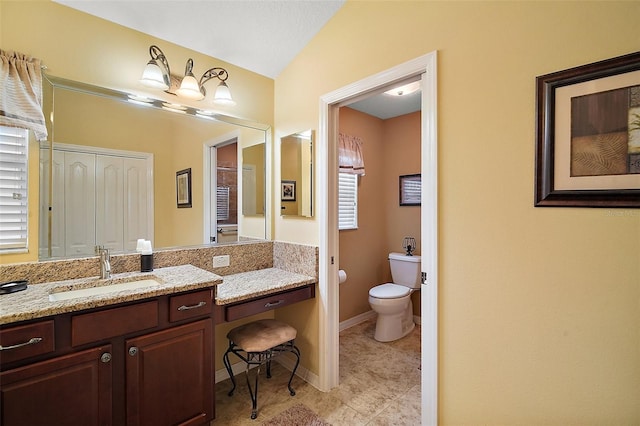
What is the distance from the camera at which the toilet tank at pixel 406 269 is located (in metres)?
3.16

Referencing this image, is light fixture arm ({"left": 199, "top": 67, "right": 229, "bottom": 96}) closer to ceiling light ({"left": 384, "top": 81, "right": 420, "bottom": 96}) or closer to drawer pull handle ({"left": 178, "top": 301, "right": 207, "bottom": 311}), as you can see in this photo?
ceiling light ({"left": 384, "top": 81, "right": 420, "bottom": 96})

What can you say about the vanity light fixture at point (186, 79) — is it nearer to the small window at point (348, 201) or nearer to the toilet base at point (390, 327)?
the small window at point (348, 201)

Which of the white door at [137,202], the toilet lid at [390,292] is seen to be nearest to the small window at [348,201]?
the toilet lid at [390,292]

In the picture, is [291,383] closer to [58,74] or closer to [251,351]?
[251,351]

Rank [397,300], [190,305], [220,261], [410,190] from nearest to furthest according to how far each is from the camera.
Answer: [190,305], [220,261], [397,300], [410,190]

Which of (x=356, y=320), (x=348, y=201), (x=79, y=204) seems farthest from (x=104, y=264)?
(x=356, y=320)

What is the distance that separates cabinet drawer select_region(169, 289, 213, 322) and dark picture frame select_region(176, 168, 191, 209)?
0.79 metres

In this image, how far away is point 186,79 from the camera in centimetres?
202

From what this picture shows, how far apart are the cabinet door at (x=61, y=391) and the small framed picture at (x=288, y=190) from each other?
59.0 inches

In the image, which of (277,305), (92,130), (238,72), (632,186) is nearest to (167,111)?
(92,130)

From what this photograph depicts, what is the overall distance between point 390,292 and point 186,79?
8.29 feet

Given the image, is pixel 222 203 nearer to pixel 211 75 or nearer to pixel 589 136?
pixel 211 75

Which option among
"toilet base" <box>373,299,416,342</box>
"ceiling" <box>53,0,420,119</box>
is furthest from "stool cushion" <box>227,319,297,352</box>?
"ceiling" <box>53,0,420,119</box>

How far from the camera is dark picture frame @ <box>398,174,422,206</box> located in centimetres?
341
